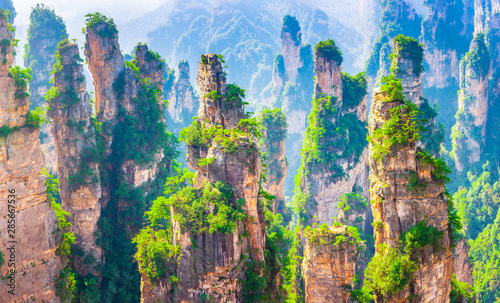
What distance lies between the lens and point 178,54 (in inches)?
5522

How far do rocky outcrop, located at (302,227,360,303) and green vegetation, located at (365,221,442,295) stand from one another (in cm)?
414

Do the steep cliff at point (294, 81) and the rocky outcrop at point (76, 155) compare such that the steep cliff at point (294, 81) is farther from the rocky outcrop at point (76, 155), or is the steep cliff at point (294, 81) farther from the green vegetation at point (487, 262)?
the rocky outcrop at point (76, 155)

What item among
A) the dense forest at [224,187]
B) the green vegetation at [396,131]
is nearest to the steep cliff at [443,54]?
the dense forest at [224,187]

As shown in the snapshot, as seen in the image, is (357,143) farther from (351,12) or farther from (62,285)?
(351,12)

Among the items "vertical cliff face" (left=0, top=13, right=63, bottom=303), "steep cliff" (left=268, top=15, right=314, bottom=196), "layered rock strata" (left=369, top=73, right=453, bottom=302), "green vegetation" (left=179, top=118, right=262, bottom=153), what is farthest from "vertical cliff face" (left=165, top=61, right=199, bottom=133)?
"layered rock strata" (left=369, top=73, right=453, bottom=302)

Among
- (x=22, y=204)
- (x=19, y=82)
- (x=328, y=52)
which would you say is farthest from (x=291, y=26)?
(x=22, y=204)

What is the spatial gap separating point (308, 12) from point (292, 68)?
53131 mm

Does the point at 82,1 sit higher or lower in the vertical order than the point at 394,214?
higher

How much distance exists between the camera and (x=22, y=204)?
3070 cm

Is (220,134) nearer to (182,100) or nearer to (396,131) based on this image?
(396,131)

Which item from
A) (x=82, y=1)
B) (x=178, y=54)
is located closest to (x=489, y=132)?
(x=82, y=1)

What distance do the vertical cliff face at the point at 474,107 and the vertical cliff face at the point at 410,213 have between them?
46.7 m

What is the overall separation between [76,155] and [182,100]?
175 ft

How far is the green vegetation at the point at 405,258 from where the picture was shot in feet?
80.4
